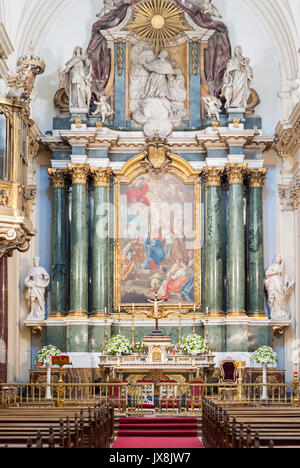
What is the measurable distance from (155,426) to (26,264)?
9556mm

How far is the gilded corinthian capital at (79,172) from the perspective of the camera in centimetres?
2516

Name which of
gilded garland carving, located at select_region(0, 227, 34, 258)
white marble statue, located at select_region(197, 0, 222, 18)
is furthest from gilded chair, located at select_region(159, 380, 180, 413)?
white marble statue, located at select_region(197, 0, 222, 18)

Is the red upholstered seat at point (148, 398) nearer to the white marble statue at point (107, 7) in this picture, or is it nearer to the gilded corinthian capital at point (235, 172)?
the gilded corinthian capital at point (235, 172)

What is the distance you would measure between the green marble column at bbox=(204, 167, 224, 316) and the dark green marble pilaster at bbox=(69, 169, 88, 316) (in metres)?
3.64

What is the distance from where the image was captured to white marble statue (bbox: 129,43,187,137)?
25.9 meters

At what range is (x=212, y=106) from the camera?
1003 inches

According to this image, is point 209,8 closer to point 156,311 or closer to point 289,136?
point 289,136

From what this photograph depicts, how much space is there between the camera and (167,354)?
75.2 feet

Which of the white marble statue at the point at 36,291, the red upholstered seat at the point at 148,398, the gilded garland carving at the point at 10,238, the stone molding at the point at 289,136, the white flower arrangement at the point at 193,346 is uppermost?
the stone molding at the point at 289,136

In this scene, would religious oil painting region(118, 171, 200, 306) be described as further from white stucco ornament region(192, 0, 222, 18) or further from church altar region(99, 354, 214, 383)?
white stucco ornament region(192, 0, 222, 18)

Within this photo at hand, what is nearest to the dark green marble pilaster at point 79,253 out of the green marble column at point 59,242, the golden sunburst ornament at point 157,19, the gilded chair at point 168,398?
the green marble column at point 59,242

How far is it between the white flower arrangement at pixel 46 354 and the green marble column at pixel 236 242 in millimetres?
5155

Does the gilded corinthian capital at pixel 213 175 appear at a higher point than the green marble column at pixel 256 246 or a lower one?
higher

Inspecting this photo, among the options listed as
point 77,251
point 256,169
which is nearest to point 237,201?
point 256,169
